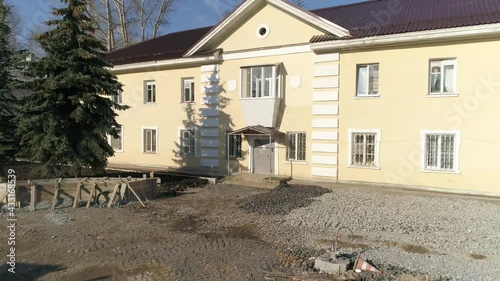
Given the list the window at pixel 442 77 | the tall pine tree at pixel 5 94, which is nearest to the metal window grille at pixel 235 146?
the window at pixel 442 77

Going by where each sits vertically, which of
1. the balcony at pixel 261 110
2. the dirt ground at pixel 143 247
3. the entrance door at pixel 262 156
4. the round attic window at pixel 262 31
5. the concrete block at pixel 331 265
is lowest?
the dirt ground at pixel 143 247

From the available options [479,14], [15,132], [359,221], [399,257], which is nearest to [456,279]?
[399,257]

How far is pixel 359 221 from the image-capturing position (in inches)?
382

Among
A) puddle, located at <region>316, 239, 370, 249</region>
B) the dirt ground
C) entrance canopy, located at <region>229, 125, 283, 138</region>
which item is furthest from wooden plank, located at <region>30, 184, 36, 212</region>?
entrance canopy, located at <region>229, 125, 283, 138</region>

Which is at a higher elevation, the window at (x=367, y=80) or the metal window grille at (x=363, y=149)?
the window at (x=367, y=80)

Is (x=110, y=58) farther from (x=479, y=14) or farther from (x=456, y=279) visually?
(x=456, y=279)

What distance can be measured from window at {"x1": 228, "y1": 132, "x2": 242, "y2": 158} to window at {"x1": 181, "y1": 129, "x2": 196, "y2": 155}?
2.40m

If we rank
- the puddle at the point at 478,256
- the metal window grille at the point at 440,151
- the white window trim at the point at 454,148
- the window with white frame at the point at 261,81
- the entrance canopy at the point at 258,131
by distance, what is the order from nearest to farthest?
1. the puddle at the point at 478,256
2. the white window trim at the point at 454,148
3. the metal window grille at the point at 440,151
4. the entrance canopy at the point at 258,131
5. the window with white frame at the point at 261,81

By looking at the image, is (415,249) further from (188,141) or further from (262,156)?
(188,141)

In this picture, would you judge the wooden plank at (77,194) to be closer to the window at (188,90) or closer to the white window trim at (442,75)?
the window at (188,90)

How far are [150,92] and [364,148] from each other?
511 inches

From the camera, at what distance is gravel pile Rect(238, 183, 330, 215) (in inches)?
444

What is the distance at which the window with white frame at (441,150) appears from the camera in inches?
540

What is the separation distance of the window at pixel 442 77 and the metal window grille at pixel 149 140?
14.9 m
